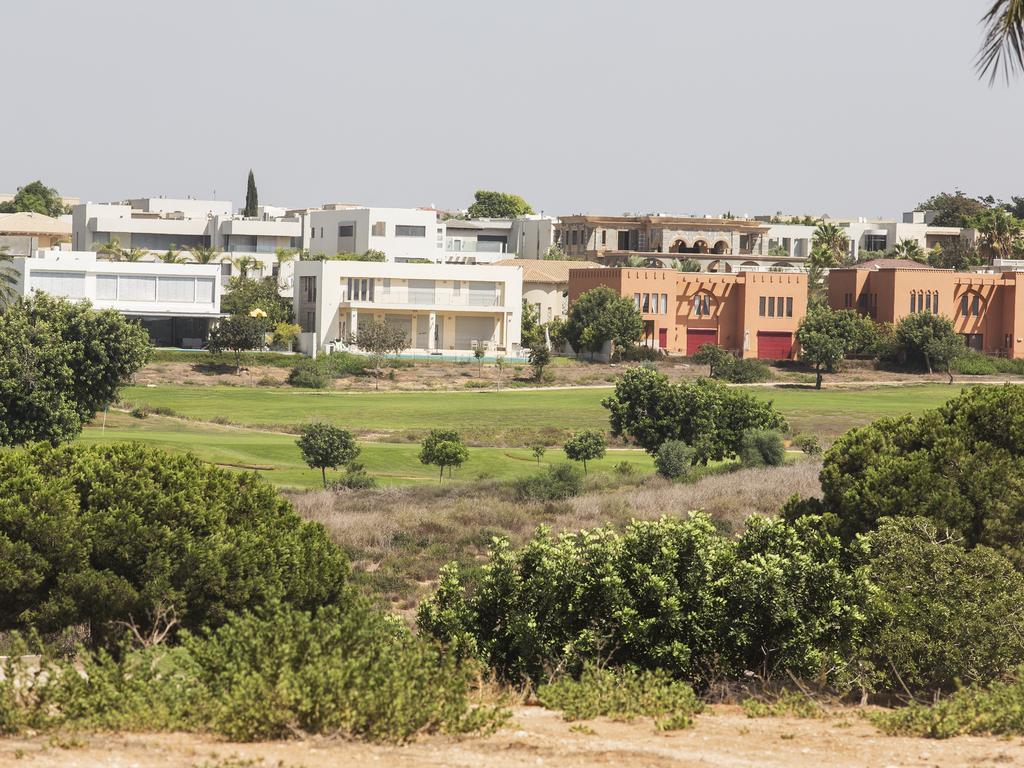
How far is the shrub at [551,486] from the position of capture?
145 ft

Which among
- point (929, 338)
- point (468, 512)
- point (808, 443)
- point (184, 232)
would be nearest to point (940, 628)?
point (468, 512)

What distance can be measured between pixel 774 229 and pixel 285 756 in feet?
416

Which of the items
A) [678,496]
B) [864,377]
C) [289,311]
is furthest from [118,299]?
[678,496]

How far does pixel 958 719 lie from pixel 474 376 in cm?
7516

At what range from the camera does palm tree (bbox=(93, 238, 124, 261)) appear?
108969mm

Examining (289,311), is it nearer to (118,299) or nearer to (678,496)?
(118,299)

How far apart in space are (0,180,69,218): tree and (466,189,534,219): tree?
42.1 meters

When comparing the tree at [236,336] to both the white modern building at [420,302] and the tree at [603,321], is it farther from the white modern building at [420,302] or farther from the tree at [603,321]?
the tree at [603,321]

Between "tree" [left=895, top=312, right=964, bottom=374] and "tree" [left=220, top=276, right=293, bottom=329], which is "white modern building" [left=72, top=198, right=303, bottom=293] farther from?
"tree" [left=895, top=312, right=964, bottom=374]

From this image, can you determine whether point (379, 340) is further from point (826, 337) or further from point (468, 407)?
point (826, 337)

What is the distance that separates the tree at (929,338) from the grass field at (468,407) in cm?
662

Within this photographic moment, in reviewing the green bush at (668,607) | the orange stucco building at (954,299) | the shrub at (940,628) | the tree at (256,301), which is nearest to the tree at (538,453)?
the shrub at (940,628)

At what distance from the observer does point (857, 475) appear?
26.4m

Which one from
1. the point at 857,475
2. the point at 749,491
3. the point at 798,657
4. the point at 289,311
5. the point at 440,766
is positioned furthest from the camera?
the point at 289,311
